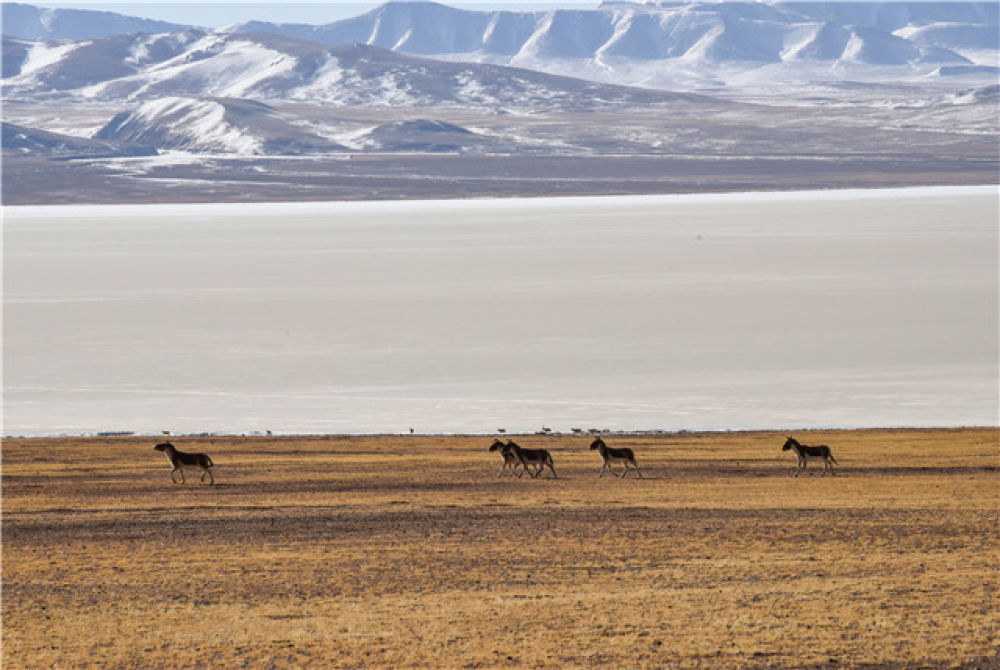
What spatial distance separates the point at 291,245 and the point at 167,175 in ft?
263

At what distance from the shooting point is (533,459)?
76.0 ft

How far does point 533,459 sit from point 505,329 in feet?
75.2

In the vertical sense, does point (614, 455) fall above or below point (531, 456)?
above

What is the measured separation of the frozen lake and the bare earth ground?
6.41m

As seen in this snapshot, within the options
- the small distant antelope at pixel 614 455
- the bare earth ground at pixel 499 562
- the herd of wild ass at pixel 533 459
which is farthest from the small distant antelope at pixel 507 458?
the small distant antelope at pixel 614 455

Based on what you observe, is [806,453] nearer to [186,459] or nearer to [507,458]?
[507,458]

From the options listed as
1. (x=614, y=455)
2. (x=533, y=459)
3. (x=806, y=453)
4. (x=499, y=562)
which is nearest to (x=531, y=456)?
(x=533, y=459)

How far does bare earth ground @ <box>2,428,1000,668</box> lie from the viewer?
41.6 feet

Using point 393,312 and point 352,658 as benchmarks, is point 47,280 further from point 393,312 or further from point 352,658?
point 352,658

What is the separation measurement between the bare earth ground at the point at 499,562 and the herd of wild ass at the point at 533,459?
336 mm

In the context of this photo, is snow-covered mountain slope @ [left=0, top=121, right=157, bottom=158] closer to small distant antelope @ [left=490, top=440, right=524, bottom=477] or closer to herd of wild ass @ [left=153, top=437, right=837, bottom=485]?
herd of wild ass @ [left=153, top=437, right=837, bottom=485]

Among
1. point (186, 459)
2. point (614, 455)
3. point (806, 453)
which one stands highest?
point (806, 453)

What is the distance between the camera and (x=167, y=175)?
519 feet

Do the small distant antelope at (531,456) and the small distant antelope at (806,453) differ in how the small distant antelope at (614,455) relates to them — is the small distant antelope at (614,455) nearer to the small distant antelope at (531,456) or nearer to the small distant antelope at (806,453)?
the small distant antelope at (531,456)
